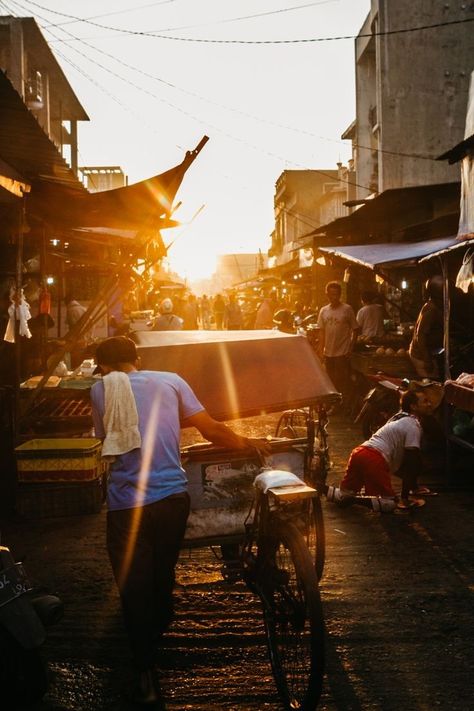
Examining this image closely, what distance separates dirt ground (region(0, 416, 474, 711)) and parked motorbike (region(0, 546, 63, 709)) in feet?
0.61

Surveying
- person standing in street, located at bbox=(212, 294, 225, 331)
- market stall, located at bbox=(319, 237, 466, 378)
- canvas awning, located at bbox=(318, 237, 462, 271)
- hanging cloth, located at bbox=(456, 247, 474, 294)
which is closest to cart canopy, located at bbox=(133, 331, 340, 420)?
hanging cloth, located at bbox=(456, 247, 474, 294)

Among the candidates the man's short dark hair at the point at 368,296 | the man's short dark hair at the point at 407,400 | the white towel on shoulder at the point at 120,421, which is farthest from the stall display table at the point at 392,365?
the white towel on shoulder at the point at 120,421

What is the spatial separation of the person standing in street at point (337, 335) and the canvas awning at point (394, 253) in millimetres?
830

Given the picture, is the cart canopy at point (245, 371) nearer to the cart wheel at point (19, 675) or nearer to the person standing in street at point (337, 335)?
the cart wheel at point (19, 675)

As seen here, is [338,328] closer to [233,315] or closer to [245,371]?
[245,371]

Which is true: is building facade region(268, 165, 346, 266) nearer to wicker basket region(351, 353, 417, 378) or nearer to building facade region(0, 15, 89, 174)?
building facade region(0, 15, 89, 174)

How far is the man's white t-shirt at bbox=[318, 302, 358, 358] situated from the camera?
12578mm

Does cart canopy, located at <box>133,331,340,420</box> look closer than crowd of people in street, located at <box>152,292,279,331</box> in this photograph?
Yes

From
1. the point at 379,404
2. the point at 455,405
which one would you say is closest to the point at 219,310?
the point at 379,404

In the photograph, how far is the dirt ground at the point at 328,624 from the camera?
362cm

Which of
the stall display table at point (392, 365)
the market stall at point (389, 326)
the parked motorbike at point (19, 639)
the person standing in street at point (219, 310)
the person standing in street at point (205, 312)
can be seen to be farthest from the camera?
the person standing in street at point (205, 312)

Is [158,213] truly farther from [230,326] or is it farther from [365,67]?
[365,67]

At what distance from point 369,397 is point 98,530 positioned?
14.6ft

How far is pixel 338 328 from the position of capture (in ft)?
41.3
